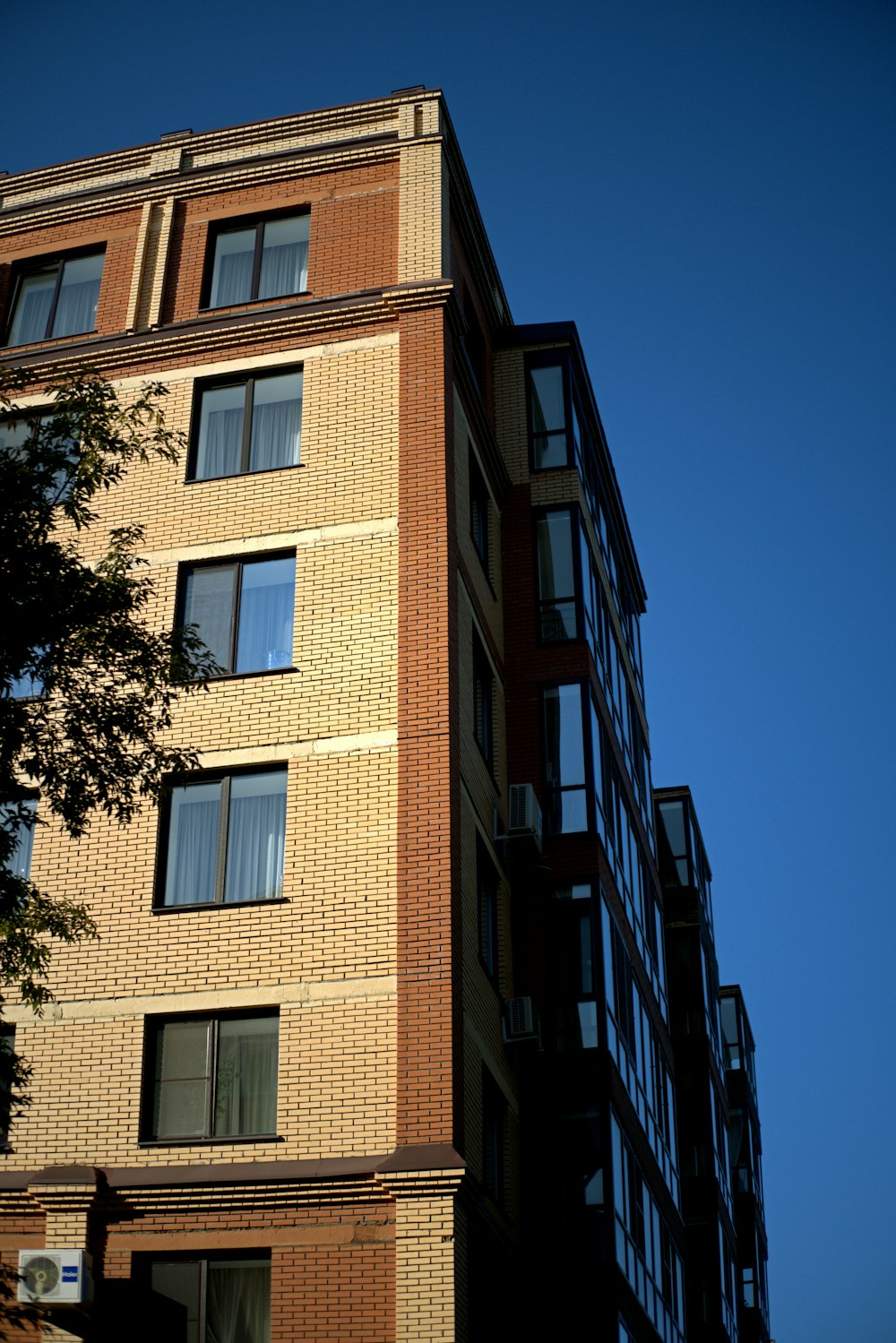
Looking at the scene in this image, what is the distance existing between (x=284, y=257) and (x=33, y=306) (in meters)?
4.61

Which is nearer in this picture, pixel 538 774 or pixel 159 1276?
pixel 159 1276

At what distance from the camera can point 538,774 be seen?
25438 mm

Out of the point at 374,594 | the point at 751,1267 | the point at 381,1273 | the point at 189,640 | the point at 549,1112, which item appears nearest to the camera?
the point at 189,640

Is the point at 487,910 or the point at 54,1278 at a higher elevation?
the point at 487,910

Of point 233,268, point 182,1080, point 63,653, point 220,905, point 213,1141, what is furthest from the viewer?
point 233,268

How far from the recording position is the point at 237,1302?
59.1 feet

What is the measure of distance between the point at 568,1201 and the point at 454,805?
6768 mm

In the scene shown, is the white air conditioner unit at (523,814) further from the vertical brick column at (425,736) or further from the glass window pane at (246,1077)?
the glass window pane at (246,1077)

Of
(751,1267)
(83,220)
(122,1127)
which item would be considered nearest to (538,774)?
(122,1127)

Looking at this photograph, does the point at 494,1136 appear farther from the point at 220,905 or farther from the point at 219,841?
the point at 219,841

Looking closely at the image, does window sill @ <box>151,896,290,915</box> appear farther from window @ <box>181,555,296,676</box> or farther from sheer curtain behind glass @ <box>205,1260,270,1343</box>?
sheer curtain behind glass @ <box>205,1260,270,1343</box>

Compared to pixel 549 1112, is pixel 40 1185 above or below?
below

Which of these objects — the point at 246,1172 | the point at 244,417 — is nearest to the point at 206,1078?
the point at 246,1172

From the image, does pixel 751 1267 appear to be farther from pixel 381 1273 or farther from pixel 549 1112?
pixel 381 1273
